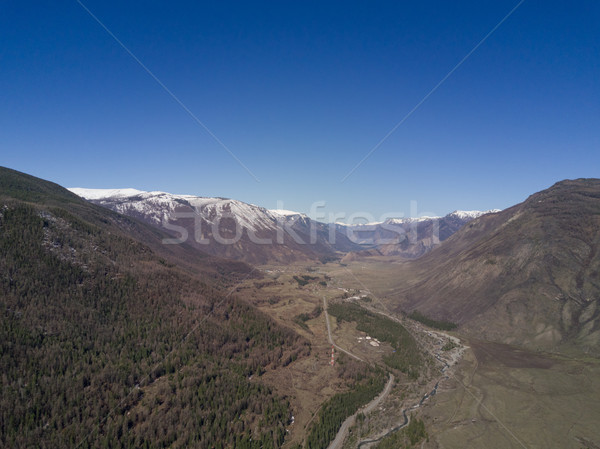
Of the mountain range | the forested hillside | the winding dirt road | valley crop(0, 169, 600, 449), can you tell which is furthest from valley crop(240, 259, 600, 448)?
the forested hillside

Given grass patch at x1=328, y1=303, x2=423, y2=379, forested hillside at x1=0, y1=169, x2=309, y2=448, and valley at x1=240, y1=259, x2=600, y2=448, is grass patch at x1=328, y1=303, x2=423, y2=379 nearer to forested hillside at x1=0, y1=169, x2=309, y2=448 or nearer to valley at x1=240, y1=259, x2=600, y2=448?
valley at x1=240, y1=259, x2=600, y2=448

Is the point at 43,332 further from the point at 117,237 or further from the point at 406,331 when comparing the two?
the point at 406,331

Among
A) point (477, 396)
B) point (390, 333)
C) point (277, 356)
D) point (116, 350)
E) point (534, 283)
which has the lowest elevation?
point (277, 356)

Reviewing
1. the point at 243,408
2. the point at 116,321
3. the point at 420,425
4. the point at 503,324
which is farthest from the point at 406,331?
the point at 116,321

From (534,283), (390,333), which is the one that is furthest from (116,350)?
(534,283)

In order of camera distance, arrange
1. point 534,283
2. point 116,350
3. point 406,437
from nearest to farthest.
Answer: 1. point 406,437
2. point 116,350
3. point 534,283

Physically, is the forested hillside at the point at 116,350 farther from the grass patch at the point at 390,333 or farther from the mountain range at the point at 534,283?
the mountain range at the point at 534,283

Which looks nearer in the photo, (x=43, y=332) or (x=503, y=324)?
(x=43, y=332)

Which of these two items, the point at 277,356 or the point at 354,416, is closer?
the point at 354,416

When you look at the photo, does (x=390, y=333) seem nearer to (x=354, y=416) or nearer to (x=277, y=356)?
(x=277, y=356)
